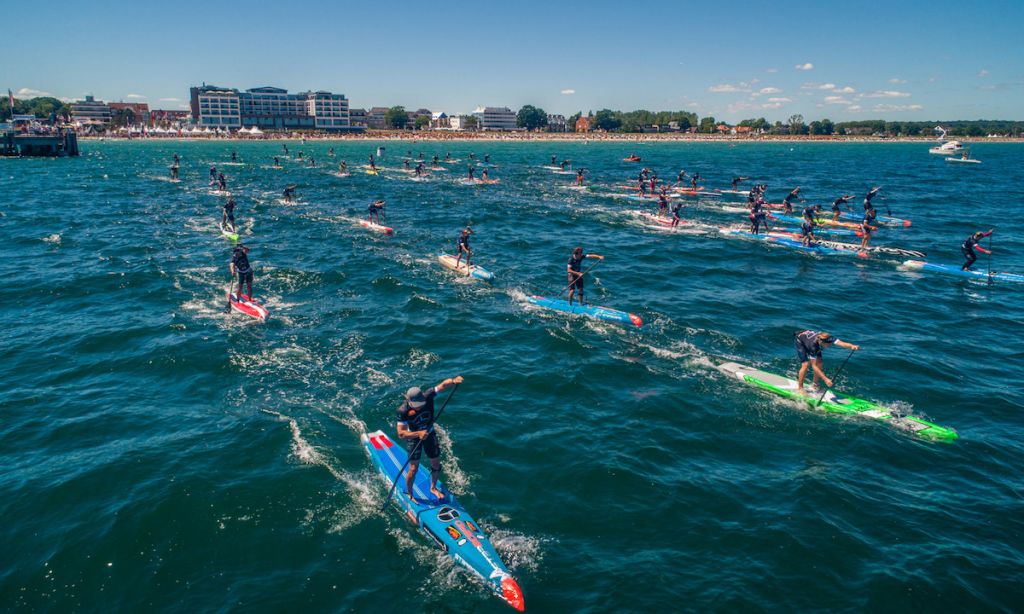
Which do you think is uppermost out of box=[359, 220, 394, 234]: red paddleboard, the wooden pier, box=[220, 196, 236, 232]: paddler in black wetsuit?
the wooden pier

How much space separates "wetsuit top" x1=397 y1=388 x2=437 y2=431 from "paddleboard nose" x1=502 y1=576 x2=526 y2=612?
355 cm

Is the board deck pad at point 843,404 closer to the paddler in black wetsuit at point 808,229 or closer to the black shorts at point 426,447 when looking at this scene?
the black shorts at point 426,447

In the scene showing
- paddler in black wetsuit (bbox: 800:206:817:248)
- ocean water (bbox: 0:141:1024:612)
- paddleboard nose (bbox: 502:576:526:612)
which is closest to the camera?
paddleboard nose (bbox: 502:576:526:612)

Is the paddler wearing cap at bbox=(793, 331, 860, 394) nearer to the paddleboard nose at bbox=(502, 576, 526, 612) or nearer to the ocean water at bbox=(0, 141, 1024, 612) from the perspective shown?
the ocean water at bbox=(0, 141, 1024, 612)

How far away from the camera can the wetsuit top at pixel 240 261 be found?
23781mm

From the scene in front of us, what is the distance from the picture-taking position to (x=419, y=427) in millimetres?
11984

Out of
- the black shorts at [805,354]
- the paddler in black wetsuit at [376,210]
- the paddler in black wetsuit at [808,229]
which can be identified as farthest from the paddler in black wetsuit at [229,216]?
the paddler in black wetsuit at [808,229]

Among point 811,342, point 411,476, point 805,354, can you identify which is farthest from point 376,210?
point 811,342

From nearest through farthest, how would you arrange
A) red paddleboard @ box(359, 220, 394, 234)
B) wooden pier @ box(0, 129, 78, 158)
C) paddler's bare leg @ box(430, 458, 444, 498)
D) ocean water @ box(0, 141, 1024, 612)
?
1. ocean water @ box(0, 141, 1024, 612)
2. paddler's bare leg @ box(430, 458, 444, 498)
3. red paddleboard @ box(359, 220, 394, 234)
4. wooden pier @ box(0, 129, 78, 158)

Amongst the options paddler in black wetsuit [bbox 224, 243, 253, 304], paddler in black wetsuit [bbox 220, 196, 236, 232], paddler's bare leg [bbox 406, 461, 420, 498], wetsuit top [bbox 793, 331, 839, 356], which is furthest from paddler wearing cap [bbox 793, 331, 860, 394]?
paddler in black wetsuit [bbox 220, 196, 236, 232]

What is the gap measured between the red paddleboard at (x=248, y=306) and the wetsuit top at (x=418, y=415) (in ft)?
47.4

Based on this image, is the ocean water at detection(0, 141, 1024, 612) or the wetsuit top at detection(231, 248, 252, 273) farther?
the wetsuit top at detection(231, 248, 252, 273)

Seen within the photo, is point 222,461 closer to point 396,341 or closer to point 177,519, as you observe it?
point 177,519

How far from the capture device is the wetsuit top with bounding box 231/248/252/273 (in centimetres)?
2378
